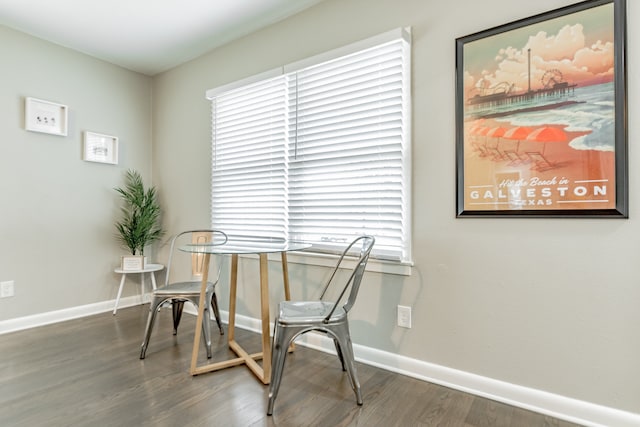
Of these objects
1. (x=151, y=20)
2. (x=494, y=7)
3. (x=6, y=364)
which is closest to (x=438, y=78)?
(x=494, y=7)

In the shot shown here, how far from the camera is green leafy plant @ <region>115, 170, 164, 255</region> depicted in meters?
3.62

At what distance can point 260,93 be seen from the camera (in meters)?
2.98

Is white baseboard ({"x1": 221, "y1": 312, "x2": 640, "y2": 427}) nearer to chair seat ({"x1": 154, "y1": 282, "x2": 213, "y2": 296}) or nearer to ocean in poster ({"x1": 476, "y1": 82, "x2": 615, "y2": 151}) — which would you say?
chair seat ({"x1": 154, "y1": 282, "x2": 213, "y2": 296})

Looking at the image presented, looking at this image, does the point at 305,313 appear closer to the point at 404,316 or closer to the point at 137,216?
the point at 404,316

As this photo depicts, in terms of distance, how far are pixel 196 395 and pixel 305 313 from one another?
76cm

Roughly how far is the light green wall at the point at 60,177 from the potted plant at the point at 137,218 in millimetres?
106

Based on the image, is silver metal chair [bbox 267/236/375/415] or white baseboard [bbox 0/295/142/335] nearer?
silver metal chair [bbox 267/236/375/415]

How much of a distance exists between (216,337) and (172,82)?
275 centimetres

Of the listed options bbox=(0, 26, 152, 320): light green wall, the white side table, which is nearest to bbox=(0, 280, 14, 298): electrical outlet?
bbox=(0, 26, 152, 320): light green wall

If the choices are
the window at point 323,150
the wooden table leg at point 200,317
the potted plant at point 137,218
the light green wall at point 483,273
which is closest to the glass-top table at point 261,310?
the wooden table leg at point 200,317

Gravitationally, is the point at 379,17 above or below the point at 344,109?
above

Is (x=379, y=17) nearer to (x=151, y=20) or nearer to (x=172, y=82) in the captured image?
(x=151, y=20)

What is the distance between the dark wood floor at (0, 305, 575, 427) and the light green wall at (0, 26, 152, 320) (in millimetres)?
765

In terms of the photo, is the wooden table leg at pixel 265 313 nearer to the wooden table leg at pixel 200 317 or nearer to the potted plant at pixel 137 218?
the wooden table leg at pixel 200 317
